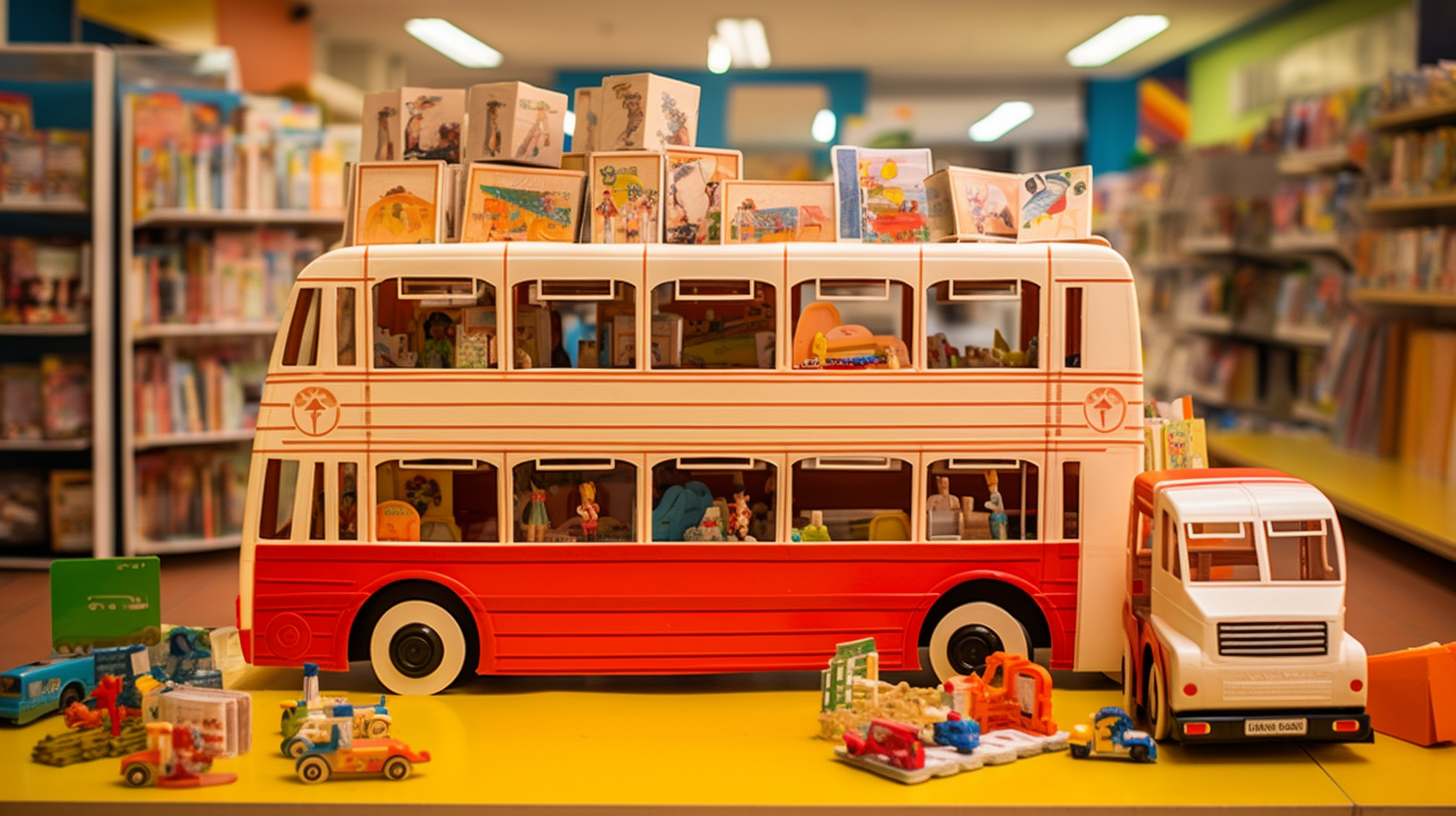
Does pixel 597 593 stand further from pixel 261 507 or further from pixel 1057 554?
pixel 1057 554

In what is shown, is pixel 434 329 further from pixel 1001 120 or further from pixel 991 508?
pixel 1001 120

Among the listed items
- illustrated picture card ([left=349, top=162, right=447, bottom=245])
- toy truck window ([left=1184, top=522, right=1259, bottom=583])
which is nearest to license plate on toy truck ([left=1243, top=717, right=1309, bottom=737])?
toy truck window ([left=1184, top=522, right=1259, bottom=583])

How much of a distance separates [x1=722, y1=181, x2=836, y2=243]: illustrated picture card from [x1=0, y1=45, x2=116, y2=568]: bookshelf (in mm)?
3473

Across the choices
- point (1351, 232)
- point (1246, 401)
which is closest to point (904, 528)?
point (1351, 232)

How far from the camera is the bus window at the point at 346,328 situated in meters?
4.08

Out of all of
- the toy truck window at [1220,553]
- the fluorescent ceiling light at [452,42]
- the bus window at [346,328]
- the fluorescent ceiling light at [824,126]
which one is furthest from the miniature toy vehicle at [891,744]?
the fluorescent ceiling light at [824,126]

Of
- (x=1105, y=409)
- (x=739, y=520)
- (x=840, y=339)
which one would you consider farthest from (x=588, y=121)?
(x=1105, y=409)

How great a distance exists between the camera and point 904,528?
422cm

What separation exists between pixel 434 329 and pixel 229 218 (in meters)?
2.67

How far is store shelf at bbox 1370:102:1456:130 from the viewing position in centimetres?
677

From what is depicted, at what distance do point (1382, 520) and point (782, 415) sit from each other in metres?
3.56

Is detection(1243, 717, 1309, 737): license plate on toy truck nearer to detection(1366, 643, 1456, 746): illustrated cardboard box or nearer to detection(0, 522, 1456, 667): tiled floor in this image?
detection(1366, 643, 1456, 746): illustrated cardboard box

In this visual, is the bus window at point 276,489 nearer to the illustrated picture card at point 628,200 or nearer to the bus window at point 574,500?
the bus window at point 574,500

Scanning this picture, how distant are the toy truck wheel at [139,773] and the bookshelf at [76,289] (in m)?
3.17
